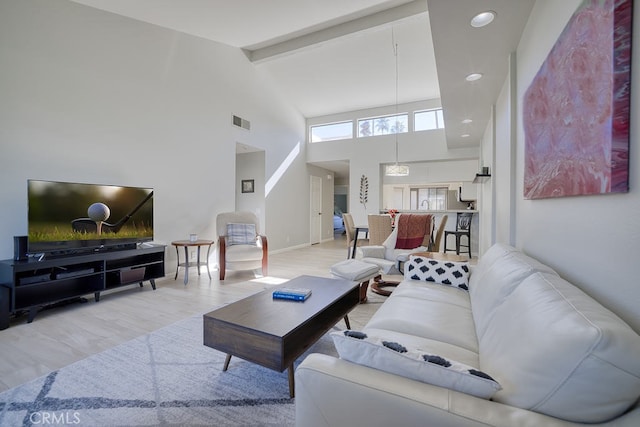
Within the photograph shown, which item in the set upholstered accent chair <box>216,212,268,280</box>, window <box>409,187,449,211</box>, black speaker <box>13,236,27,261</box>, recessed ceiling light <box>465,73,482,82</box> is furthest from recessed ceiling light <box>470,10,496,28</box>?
window <box>409,187,449,211</box>

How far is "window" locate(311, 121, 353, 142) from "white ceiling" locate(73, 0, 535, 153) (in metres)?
0.56

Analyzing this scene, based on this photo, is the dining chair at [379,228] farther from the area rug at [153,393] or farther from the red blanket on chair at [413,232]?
the area rug at [153,393]

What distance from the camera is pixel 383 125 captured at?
7.19 meters

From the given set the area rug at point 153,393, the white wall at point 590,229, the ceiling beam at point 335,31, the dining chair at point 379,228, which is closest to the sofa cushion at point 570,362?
the white wall at point 590,229

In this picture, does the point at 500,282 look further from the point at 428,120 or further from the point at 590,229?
the point at 428,120

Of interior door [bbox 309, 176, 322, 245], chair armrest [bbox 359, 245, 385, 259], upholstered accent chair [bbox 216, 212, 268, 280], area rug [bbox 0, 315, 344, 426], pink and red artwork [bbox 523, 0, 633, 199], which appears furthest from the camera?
interior door [bbox 309, 176, 322, 245]

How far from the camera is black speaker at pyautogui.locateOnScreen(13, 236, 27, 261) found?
8.65 feet

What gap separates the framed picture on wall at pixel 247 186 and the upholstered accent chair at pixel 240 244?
5.73 feet

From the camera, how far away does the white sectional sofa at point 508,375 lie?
663 mm

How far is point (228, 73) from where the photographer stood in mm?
5258

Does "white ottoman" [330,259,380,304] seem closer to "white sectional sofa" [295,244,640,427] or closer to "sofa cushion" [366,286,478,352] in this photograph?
"sofa cushion" [366,286,478,352]

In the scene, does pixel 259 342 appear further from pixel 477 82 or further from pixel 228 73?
pixel 228 73

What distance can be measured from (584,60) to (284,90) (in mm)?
6348

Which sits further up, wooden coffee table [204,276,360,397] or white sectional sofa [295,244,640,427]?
white sectional sofa [295,244,640,427]
